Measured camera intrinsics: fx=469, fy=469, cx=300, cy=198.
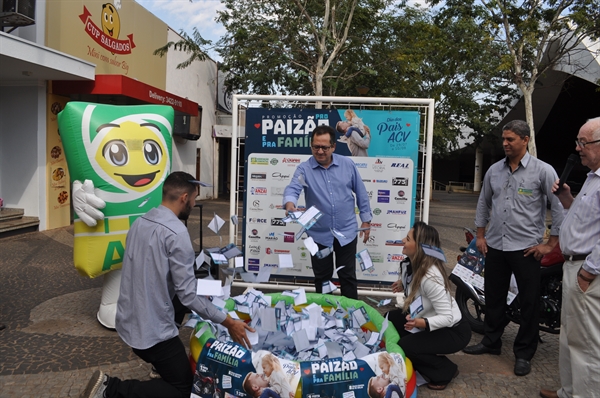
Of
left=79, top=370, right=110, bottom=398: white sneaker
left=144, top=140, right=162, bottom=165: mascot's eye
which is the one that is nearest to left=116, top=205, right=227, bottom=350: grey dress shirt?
left=79, top=370, right=110, bottom=398: white sneaker

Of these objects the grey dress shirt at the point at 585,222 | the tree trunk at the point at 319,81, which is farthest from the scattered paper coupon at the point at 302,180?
the tree trunk at the point at 319,81

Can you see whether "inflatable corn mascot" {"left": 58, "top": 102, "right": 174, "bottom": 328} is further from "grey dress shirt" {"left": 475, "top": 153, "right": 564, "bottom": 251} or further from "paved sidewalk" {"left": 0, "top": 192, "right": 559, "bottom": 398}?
"grey dress shirt" {"left": 475, "top": 153, "right": 564, "bottom": 251}

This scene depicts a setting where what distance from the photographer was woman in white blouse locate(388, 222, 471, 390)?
3.18 metres

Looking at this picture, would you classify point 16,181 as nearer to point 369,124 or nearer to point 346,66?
point 369,124

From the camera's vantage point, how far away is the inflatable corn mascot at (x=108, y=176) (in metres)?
3.99

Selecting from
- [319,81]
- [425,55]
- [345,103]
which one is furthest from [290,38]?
[345,103]

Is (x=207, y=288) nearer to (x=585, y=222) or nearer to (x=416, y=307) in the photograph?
(x=416, y=307)

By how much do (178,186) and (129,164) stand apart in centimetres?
159

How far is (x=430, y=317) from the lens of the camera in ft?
10.6

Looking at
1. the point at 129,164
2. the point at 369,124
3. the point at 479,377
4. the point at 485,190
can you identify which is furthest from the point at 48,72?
the point at 479,377

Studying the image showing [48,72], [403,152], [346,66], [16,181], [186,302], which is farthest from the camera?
[346,66]

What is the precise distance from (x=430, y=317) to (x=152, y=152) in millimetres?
2802

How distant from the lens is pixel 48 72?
8.66 metres

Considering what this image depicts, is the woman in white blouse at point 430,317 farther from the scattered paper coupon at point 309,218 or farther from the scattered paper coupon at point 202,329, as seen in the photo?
the scattered paper coupon at point 202,329
